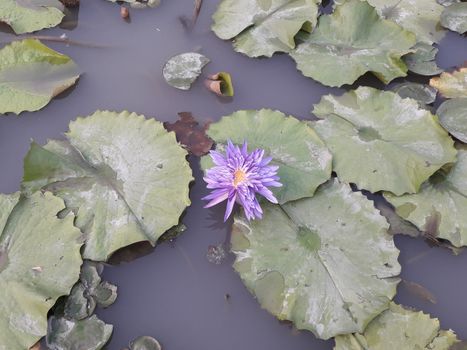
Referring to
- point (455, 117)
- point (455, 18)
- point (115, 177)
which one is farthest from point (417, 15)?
point (115, 177)

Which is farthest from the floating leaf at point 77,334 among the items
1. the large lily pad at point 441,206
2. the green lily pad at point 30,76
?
the large lily pad at point 441,206

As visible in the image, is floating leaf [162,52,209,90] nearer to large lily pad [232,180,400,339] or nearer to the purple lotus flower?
the purple lotus flower

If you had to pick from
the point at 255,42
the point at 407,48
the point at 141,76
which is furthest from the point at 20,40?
the point at 407,48

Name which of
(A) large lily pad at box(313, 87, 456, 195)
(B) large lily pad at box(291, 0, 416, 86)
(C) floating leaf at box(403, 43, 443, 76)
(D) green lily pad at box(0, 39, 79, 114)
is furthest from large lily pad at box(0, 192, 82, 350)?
(C) floating leaf at box(403, 43, 443, 76)

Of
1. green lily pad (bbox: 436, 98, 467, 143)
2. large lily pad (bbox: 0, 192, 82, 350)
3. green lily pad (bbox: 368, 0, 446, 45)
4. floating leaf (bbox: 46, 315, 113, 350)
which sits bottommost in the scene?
floating leaf (bbox: 46, 315, 113, 350)

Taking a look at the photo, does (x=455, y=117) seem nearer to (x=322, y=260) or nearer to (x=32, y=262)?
(x=322, y=260)

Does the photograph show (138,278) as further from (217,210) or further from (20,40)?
(20,40)
